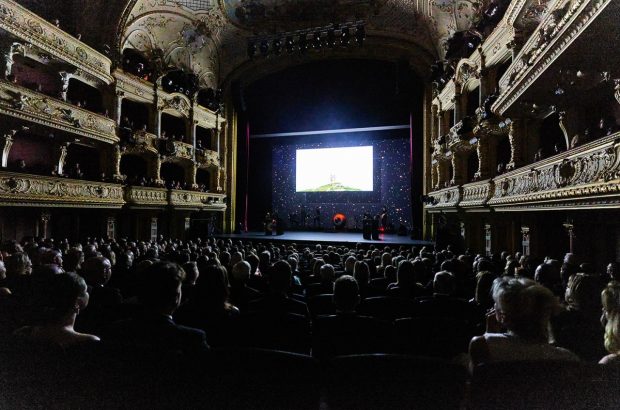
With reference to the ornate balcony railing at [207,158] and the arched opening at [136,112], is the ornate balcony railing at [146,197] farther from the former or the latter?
the ornate balcony railing at [207,158]

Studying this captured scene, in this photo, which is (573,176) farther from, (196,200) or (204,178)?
(204,178)

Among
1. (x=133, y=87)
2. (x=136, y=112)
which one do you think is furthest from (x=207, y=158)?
(x=133, y=87)

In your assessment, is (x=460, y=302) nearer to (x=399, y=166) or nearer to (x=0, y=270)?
(x=0, y=270)

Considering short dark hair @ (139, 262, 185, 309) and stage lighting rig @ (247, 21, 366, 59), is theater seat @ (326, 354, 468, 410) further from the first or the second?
stage lighting rig @ (247, 21, 366, 59)

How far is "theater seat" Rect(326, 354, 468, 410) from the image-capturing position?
4.52ft

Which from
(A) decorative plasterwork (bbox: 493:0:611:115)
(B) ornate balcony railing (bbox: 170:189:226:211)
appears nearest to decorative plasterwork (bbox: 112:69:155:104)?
(B) ornate balcony railing (bbox: 170:189:226:211)

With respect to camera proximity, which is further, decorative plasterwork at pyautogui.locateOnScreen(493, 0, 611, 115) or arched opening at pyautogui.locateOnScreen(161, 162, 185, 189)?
arched opening at pyautogui.locateOnScreen(161, 162, 185, 189)

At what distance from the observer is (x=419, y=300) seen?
135 inches

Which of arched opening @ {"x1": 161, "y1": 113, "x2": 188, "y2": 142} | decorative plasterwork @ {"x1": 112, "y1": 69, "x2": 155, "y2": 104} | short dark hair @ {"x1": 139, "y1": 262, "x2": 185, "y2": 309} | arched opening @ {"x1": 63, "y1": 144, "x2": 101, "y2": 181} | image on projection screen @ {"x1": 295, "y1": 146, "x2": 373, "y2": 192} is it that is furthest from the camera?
image on projection screen @ {"x1": 295, "y1": 146, "x2": 373, "y2": 192}

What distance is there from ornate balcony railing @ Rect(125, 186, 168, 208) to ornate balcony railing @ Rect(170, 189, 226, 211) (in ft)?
1.42

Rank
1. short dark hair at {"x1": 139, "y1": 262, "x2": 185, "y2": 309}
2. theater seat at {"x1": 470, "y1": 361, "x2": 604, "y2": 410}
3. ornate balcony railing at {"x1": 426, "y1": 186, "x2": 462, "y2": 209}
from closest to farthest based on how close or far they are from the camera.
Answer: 1. theater seat at {"x1": 470, "y1": 361, "x2": 604, "y2": 410}
2. short dark hair at {"x1": 139, "y1": 262, "x2": 185, "y2": 309}
3. ornate balcony railing at {"x1": 426, "y1": 186, "x2": 462, "y2": 209}

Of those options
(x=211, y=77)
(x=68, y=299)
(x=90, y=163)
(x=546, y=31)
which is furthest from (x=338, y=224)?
(x=68, y=299)

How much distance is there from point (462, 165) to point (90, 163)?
14522 millimetres

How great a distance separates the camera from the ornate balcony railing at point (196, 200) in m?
15.5
